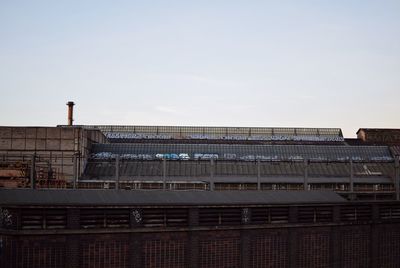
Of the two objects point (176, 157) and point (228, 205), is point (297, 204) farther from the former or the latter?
point (176, 157)

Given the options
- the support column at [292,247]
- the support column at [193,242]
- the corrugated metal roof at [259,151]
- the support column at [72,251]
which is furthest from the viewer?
the corrugated metal roof at [259,151]

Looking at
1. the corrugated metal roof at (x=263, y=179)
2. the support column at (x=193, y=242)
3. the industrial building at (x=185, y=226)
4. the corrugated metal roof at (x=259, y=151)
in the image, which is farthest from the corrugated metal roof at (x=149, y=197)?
the corrugated metal roof at (x=259, y=151)

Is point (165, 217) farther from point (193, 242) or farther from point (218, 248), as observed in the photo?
point (218, 248)

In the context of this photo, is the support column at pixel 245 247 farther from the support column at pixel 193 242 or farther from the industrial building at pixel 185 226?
the support column at pixel 193 242

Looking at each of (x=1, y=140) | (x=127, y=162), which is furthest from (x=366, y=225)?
(x=1, y=140)

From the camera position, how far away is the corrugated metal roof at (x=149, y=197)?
2114cm

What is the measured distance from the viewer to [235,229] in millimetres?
23938

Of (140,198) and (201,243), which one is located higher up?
(140,198)

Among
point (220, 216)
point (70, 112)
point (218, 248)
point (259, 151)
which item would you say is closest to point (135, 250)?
point (218, 248)

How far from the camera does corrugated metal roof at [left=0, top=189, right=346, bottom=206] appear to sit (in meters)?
21.1

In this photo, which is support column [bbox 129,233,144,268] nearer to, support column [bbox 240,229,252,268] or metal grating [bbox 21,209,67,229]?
metal grating [bbox 21,209,67,229]

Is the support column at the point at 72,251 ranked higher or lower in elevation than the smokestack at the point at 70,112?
lower

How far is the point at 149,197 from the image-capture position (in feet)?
77.6

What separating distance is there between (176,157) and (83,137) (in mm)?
10293
